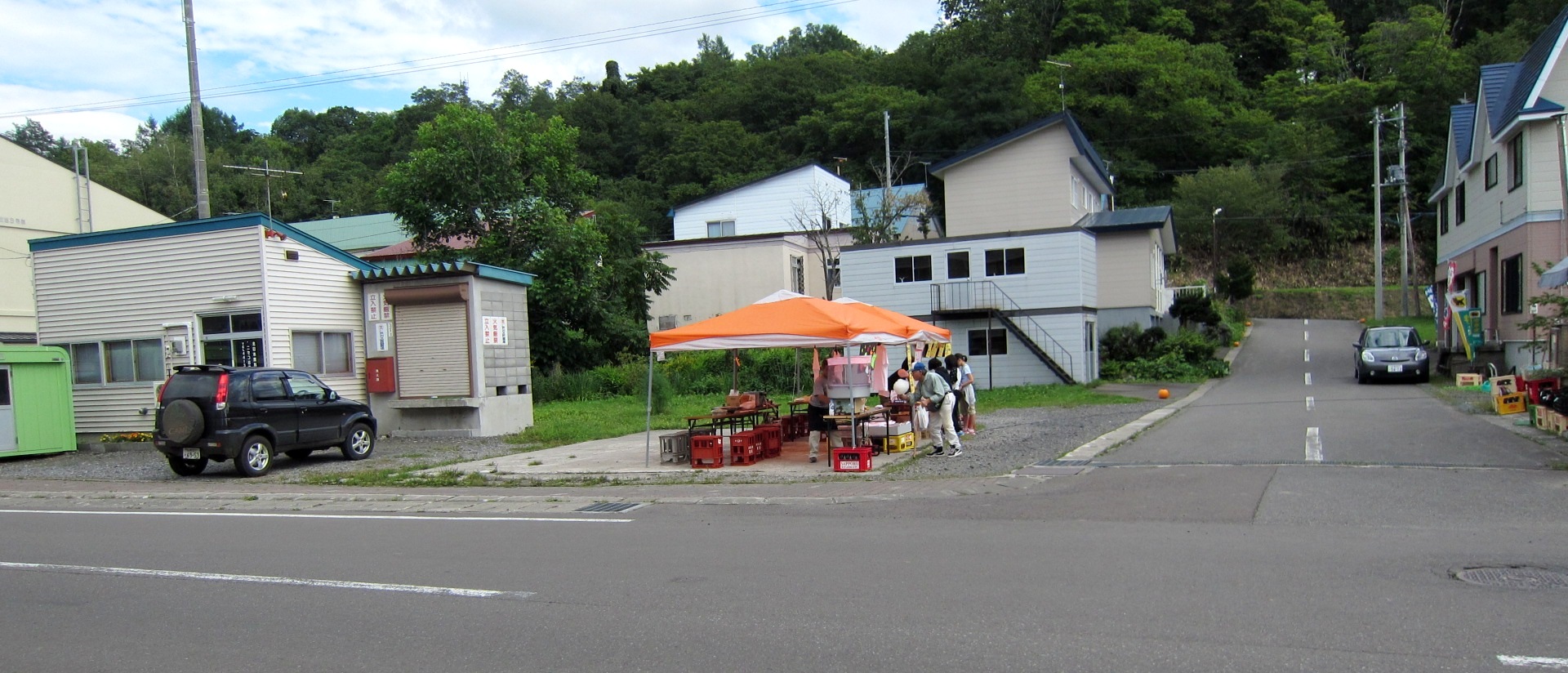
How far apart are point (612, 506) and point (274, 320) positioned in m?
10.8

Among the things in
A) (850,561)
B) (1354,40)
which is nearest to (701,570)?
(850,561)

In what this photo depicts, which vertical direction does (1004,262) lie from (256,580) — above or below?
above

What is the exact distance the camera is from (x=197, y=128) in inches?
758

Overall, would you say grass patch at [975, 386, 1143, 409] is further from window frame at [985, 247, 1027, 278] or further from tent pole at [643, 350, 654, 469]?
tent pole at [643, 350, 654, 469]

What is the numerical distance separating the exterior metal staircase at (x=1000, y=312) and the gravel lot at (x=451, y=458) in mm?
9975

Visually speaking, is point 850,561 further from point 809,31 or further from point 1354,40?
point 809,31

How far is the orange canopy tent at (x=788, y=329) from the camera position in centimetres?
1317

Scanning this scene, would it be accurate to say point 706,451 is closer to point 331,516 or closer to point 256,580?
point 331,516

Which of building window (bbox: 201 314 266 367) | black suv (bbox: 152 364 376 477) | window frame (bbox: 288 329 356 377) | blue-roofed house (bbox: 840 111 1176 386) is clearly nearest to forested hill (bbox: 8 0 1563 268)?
blue-roofed house (bbox: 840 111 1176 386)

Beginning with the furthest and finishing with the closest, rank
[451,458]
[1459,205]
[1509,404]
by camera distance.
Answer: [1459,205], [1509,404], [451,458]

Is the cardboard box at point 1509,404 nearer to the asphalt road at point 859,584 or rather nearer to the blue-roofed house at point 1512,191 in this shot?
the blue-roofed house at point 1512,191

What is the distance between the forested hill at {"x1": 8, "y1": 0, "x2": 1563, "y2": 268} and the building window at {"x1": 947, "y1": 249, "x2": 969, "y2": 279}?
18325 millimetres

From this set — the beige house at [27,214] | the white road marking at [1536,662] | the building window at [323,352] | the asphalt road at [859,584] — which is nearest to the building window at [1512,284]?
the asphalt road at [859,584]

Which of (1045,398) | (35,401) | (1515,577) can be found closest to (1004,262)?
(1045,398)
